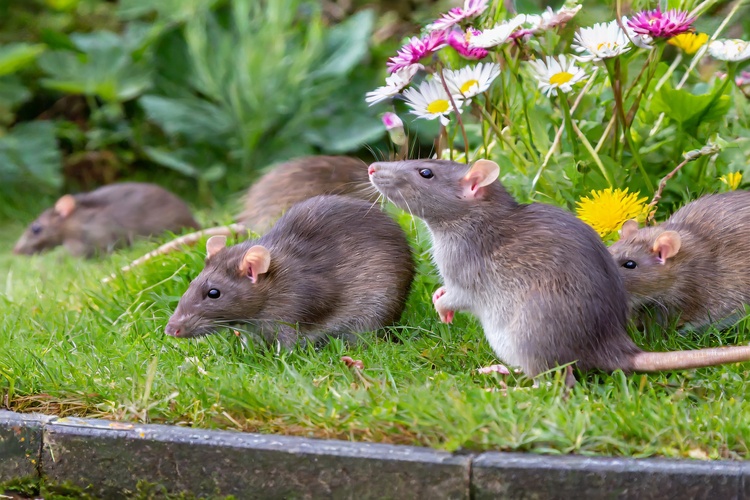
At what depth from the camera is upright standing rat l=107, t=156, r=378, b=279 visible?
5875mm

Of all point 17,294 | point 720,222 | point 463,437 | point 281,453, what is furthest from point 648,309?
point 17,294

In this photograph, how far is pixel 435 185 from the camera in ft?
13.6

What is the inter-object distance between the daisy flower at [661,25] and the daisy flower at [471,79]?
65cm

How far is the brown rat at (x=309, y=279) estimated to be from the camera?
172 inches

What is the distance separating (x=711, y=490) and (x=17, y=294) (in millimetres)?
4348

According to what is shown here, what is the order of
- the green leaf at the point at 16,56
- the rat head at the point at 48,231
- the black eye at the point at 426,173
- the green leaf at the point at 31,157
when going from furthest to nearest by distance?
1. the green leaf at the point at 31,157
2. the green leaf at the point at 16,56
3. the rat head at the point at 48,231
4. the black eye at the point at 426,173

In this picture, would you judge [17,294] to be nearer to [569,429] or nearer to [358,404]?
A: [358,404]

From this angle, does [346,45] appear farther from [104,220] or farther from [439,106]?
[439,106]

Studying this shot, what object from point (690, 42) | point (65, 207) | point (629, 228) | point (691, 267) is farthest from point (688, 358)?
point (65, 207)

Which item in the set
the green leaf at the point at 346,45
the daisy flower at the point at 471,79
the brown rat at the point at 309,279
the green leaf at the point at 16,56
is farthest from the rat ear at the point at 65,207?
the daisy flower at the point at 471,79

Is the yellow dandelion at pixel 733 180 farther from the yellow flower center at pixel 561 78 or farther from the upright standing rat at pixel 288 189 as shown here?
the upright standing rat at pixel 288 189

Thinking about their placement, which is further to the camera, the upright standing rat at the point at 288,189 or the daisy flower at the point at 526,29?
the upright standing rat at the point at 288,189

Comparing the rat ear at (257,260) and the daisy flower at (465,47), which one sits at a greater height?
the daisy flower at (465,47)

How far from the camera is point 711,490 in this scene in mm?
3109
